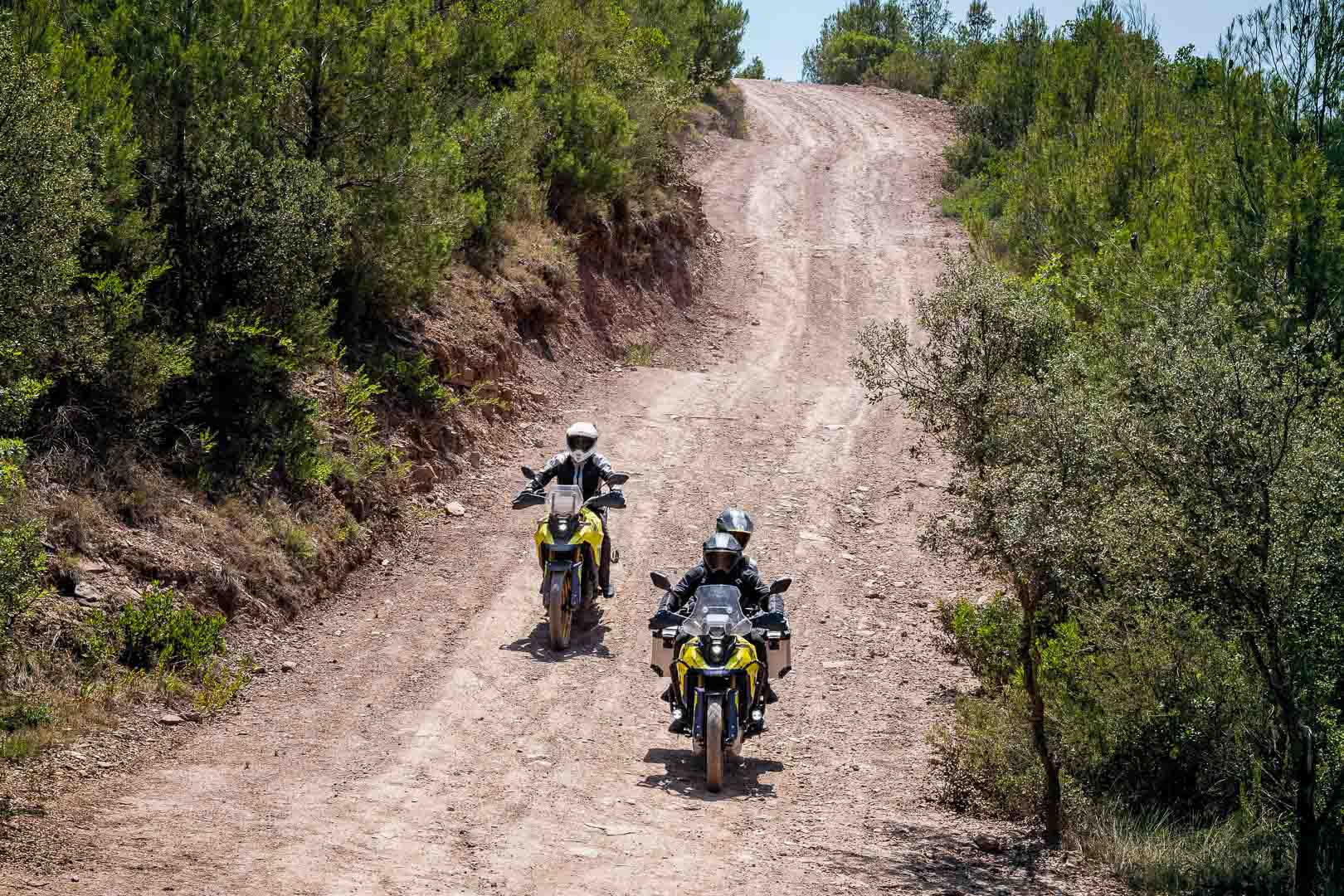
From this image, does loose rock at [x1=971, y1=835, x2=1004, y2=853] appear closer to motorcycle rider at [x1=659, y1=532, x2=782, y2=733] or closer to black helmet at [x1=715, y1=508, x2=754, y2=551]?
motorcycle rider at [x1=659, y1=532, x2=782, y2=733]

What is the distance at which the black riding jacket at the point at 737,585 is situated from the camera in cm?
1153

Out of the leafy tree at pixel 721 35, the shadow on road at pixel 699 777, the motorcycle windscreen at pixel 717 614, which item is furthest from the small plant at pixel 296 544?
the leafy tree at pixel 721 35

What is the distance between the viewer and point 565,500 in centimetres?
1405

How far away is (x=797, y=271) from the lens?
34.9m

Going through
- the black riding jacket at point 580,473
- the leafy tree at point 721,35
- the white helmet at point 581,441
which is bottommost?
the black riding jacket at point 580,473

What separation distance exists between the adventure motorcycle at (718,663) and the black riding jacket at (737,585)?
0.16 m

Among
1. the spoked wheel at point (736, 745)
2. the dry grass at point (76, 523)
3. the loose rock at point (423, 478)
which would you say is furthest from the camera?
the loose rock at point (423, 478)

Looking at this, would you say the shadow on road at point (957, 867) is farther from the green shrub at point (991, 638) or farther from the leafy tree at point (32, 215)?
the leafy tree at point (32, 215)

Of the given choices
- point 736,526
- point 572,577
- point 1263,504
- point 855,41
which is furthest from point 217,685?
point 855,41

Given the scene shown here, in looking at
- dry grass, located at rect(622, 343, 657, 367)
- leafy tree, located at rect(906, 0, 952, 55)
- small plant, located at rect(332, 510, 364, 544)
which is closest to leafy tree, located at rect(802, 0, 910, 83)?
leafy tree, located at rect(906, 0, 952, 55)

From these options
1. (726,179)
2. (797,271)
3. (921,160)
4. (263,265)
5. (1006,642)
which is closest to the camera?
(1006,642)

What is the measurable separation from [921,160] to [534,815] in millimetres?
40797

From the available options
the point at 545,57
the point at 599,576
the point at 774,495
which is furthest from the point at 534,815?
the point at 545,57

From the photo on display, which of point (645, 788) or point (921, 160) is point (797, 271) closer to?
point (921, 160)
